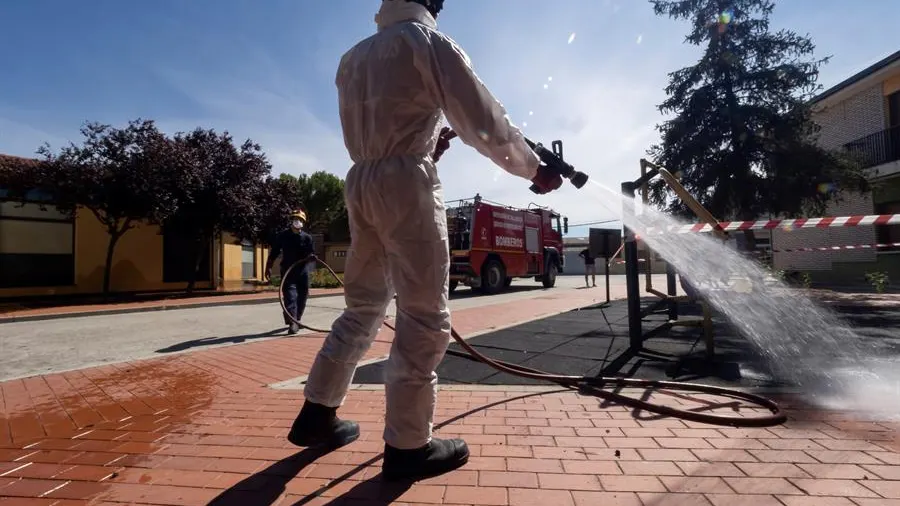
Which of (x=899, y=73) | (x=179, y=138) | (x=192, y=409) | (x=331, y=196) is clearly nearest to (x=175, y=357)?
(x=192, y=409)

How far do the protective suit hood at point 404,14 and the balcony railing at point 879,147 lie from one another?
1744cm

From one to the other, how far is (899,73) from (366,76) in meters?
19.8

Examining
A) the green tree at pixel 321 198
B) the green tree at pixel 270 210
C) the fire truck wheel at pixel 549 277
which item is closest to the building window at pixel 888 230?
the fire truck wheel at pixel 549 277

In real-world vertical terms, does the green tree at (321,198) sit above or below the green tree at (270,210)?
above

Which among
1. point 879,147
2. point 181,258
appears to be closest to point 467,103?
point 181,258

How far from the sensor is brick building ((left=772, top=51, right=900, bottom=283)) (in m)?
14.5

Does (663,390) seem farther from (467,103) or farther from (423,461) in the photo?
(467,103)

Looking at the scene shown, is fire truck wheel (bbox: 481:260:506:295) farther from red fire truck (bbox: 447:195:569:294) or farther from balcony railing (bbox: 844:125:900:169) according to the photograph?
balcony railing (bbox: 844:125:900:169)

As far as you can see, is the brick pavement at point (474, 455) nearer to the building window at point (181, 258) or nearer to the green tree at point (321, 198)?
the building window at point (181, 258)

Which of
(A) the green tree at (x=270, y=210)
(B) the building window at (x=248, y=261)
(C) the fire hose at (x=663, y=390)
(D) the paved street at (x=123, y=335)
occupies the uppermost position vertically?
(A) the green tree at (x=270, y=210)

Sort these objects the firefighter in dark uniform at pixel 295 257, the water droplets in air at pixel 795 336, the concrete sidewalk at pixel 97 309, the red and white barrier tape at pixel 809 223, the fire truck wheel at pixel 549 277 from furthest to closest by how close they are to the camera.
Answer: the fire truck wheel at pixel 549 277
the concrete sidewalk at pixel 97 309
the firefighter in dark uniform at pixel 295 257
the red and white barrier tape at pixel 809 223
the water droplets in air at pixel 795 336

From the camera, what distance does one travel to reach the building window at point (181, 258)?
16141mm

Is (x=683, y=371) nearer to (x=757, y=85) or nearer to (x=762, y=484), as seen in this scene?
(x=762, y=484)

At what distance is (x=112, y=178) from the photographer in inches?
473
